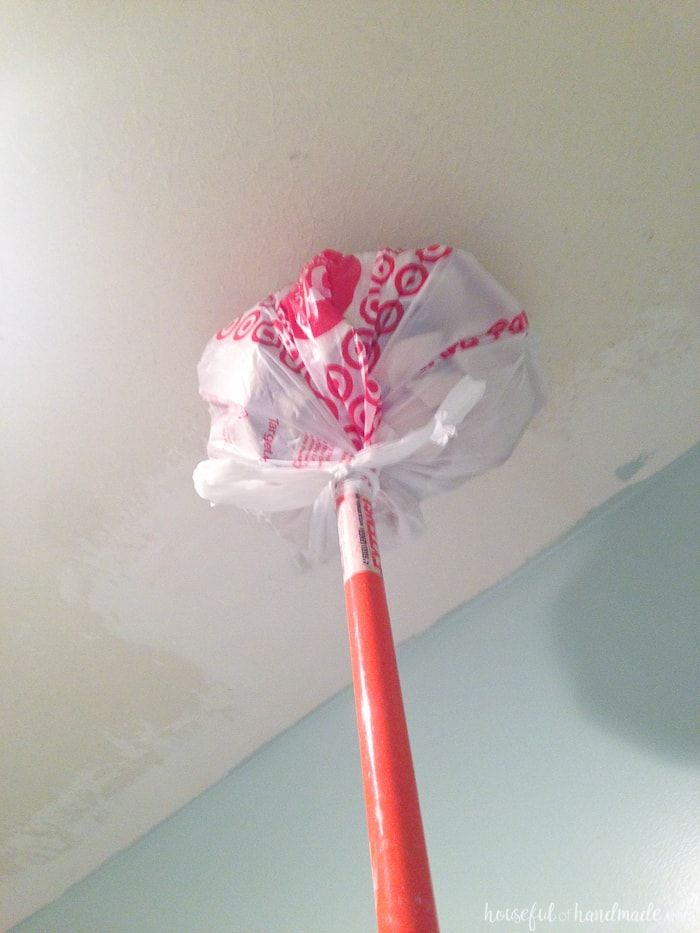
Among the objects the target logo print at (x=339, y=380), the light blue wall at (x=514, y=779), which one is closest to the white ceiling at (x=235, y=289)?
the light blue wall at (x=514, y=779)

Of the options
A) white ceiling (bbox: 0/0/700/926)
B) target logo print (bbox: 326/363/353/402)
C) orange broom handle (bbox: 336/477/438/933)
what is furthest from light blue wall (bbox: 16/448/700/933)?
target logo print (bbox: 326/363/353/402)

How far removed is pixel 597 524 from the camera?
0.94 metres

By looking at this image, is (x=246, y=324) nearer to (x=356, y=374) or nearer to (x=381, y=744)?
(x=356, y=374)

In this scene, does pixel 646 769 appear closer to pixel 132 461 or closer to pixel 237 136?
pixel 132 461

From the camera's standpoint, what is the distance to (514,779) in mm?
787

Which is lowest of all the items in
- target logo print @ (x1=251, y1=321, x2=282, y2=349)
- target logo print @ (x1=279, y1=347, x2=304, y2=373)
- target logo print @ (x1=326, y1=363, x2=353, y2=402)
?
target logo print @ (x1=326, y1=363, x2=353, y2=402)

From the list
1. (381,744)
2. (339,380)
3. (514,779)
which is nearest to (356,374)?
(339,380)

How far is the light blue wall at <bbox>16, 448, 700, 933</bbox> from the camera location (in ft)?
2.36

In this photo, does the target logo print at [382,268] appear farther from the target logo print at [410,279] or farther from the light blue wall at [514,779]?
the light blue wall at [514,779]

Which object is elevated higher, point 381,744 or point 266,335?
point 266,335

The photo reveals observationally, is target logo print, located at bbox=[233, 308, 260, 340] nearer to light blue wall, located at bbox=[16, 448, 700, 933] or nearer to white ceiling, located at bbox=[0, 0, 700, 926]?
white ceiling, located at bbox=[0, 0, 700, 926]

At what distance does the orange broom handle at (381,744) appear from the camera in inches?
16.6

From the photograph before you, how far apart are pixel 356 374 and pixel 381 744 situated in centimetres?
29

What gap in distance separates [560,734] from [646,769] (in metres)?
0.10
